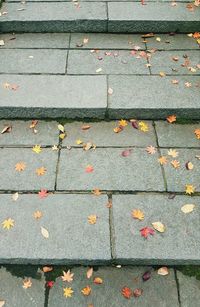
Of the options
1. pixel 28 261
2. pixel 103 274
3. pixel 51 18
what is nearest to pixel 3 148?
pixel 28 261

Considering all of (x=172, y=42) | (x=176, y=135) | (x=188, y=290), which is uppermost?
(x=172, y=42)

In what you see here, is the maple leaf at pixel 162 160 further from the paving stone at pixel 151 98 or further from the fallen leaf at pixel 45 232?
the fallen leaf at pixel 45 232

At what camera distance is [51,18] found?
4.73 meters

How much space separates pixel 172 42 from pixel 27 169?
9.21ft

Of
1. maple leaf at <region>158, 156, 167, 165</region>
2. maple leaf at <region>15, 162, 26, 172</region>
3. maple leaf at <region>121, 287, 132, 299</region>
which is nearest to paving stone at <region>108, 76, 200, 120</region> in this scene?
maple leaf at <region>158, 156, 167, 165</region>

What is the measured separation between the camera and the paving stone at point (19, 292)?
2.72 meters

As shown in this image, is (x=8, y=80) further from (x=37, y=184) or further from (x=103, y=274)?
(x=103, y=274)

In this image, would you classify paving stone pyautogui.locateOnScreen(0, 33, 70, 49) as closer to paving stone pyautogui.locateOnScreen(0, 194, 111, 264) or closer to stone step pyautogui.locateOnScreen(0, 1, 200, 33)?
stone step pyautogui.locateOnScreen(0, 1, 200, 33)

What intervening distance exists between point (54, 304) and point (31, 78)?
2.63 meters

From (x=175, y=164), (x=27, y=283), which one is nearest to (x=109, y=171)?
(x=175, y=164)

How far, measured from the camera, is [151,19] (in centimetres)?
474

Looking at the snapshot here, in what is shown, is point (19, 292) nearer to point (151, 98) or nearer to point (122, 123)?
point (122, 123)

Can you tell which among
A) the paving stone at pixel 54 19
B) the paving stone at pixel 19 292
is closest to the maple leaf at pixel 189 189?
the paving stone at pixel 19 292

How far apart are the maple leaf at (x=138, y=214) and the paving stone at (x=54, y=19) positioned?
290 cm
